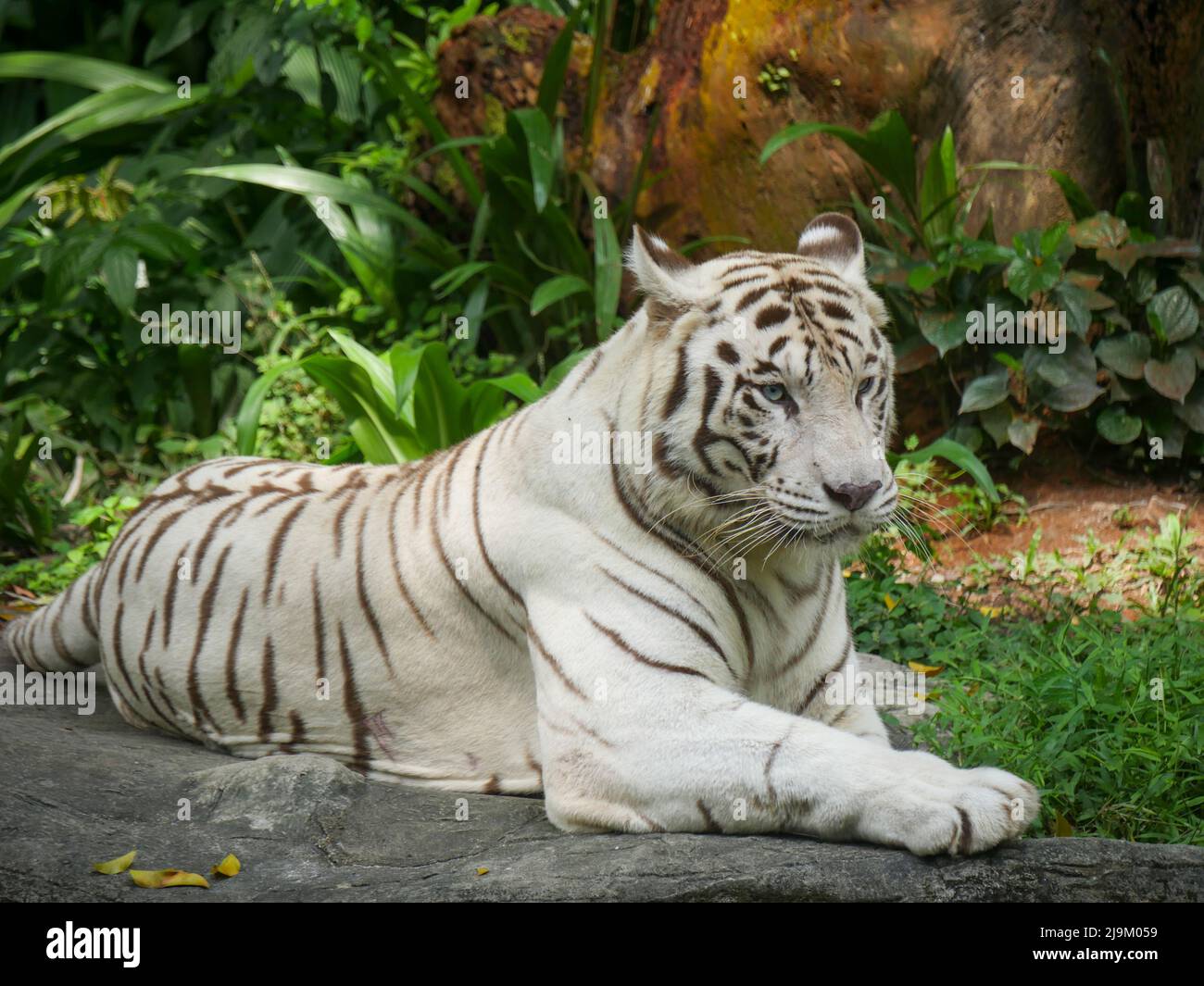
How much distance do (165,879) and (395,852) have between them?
18.9 inches

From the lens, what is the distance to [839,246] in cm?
341

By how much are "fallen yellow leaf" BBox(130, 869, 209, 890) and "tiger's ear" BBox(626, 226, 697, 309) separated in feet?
5.24

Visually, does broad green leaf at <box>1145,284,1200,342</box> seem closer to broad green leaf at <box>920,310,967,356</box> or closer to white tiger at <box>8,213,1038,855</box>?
broad green leaf at <box>920,310,967,356</box>

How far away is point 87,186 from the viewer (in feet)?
27.6

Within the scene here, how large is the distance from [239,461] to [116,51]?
257 inches

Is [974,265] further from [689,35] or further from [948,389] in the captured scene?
[689,35]

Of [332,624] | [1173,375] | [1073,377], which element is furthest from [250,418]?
[1173,375]

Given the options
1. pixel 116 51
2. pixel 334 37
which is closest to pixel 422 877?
pixel 334 37

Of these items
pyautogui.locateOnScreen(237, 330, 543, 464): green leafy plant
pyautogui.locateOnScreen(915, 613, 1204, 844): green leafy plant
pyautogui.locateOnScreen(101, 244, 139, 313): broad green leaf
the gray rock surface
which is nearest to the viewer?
the gray rock surface

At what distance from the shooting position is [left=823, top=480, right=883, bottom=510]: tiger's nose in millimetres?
2865

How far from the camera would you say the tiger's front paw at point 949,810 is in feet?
8.35

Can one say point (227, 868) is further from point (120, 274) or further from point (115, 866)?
point (120, 274)

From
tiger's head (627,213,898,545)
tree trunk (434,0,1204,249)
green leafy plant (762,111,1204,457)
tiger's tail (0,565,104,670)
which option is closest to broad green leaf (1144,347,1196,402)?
green leafy plant (762,111,1204,457)

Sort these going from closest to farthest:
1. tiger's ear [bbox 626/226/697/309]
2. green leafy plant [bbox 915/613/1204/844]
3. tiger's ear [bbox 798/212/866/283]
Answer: tiger's ear [bbox 626/226/697/309] → green leafy plant [bbox 915/613/1204/844] → tiger's ear [bbox 798/212/866/283]
